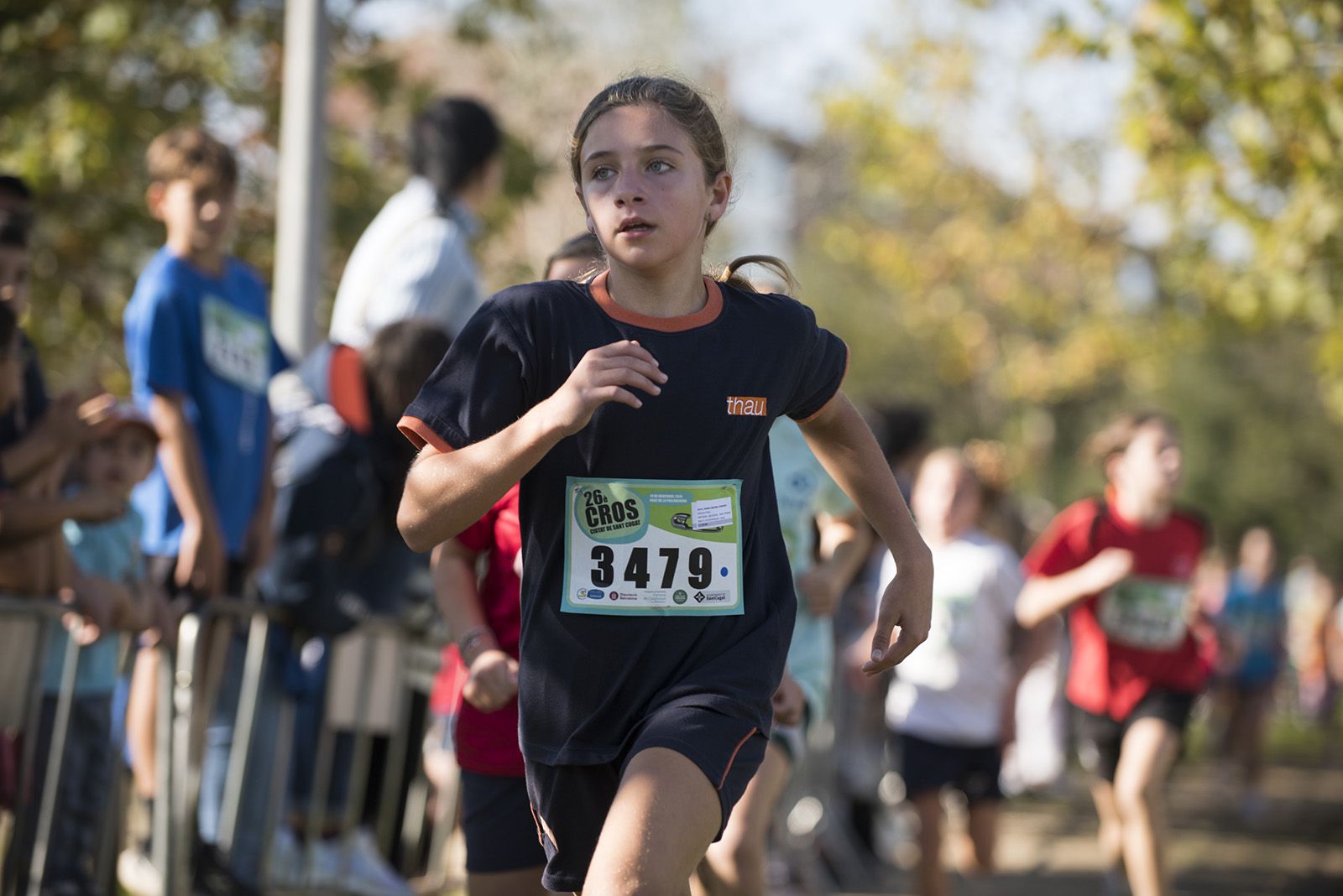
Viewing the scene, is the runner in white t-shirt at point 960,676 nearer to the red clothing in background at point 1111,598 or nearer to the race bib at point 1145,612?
the red clothing in background at point 1111,598

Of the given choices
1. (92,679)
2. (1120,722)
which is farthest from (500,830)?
(1120,722)

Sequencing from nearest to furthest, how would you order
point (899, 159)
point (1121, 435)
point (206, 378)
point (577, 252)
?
point (577, 252), point (206, 378), point (1121, 435), point (899, 159)

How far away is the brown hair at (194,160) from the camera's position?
18.7 ft

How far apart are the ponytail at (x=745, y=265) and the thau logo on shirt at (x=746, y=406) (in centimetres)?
35

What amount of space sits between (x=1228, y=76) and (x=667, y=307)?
6.55 meters

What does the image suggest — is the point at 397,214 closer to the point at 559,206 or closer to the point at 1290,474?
the point at 559,206

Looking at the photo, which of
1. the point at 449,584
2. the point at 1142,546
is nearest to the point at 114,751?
the point at 449,584

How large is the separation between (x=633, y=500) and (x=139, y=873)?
10.7 feet

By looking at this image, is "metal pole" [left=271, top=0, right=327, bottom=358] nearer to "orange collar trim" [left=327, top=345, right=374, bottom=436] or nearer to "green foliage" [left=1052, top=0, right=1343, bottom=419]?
"orange collar trim" [left=327, top=345, right=374, bottom=436]

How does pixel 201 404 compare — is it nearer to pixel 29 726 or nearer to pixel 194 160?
pixel 194 160

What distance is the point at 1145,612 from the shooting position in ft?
26.2

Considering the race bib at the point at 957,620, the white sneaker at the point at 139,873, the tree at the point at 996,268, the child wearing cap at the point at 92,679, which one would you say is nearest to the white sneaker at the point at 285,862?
the white sneaker at the point at 139,873

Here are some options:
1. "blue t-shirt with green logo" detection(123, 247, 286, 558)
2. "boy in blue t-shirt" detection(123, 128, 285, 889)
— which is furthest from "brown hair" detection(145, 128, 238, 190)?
"blue t-shirt with green logo" detection(123, 247, 286, 558)

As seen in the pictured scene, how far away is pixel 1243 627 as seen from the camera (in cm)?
1877
